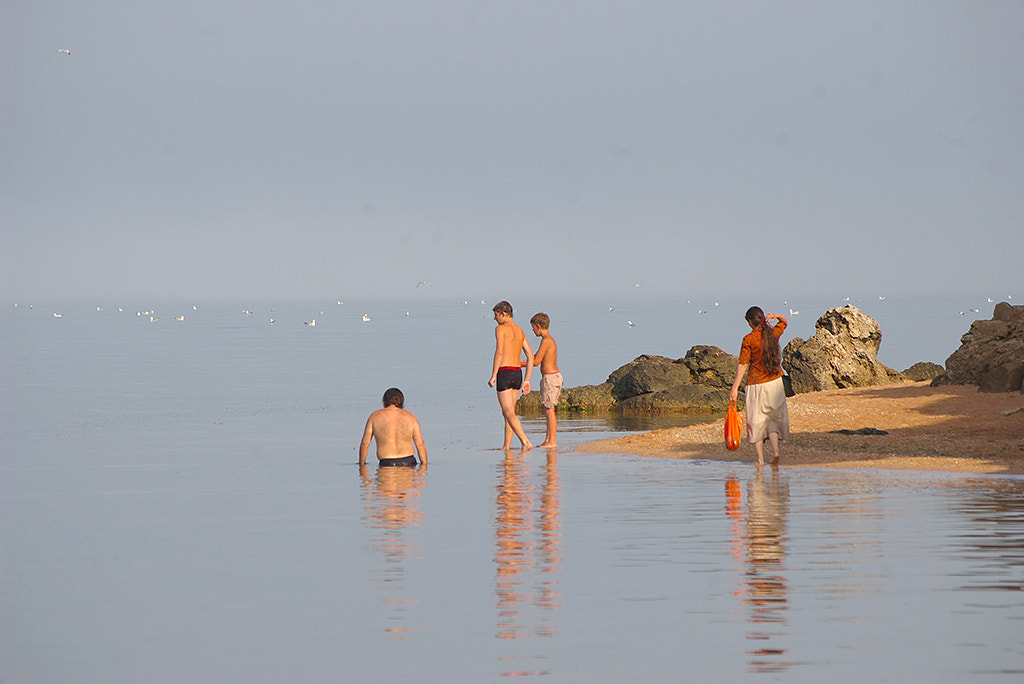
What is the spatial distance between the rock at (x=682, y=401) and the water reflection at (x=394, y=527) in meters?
13.0

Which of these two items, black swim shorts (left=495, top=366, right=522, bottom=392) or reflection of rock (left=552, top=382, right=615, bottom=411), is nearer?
black swim shorts (left=495, top=366, right=522, bottom=392)

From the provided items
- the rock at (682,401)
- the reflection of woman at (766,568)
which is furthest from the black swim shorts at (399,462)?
the rock at (682,401)

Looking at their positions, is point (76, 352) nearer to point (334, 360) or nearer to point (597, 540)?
point (334, 360)

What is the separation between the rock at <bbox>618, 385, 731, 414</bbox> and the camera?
94.8ft

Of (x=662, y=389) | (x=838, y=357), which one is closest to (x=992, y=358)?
(x=838, y=357)

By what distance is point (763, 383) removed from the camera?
1581 centimetres

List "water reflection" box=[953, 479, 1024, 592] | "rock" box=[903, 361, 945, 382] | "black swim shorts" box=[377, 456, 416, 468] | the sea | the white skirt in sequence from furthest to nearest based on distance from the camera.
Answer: "rock" box=[903, 361, 945, 382]
"black swim shorts" box=[377, 456, 416, 468]
the white skirt
"water reflection" box=[953, 479, 1024, 592]
the sea

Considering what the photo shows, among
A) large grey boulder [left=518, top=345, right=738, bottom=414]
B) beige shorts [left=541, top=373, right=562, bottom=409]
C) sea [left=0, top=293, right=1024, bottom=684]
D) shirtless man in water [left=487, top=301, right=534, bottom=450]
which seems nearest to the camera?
sea [left=0, top=293, right=1024, bottom=684]

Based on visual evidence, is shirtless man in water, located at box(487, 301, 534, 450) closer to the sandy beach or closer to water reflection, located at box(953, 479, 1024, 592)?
the sandy beach

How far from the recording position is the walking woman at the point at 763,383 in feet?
51.3

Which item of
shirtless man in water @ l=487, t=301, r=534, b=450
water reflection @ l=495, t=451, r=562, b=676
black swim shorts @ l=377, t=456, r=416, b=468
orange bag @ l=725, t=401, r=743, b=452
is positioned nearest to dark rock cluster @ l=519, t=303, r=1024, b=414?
orange bag @ l=725, t=401, r=743, b=452

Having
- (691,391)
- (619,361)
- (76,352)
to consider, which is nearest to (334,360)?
(619,361)

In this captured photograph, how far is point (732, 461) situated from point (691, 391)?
40.3 feet

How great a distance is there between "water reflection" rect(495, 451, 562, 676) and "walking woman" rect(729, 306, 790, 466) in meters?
2.58
